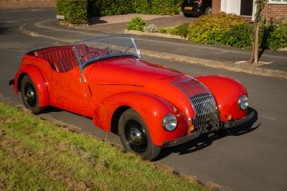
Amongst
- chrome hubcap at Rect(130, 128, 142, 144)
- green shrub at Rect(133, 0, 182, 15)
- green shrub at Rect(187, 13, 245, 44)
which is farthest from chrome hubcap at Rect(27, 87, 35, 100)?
green shrub at Rect(133, 0, 182, 15)

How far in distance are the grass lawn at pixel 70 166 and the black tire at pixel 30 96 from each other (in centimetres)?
110

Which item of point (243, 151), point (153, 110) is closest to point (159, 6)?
point (243, 151)

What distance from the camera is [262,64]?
11820mm

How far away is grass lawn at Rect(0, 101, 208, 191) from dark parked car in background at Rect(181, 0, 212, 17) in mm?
21082

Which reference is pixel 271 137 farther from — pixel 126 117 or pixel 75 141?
pixel 75 141

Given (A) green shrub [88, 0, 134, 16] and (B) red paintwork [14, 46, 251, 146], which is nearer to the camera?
(B) red paintwork [14, 46, 251, 146]

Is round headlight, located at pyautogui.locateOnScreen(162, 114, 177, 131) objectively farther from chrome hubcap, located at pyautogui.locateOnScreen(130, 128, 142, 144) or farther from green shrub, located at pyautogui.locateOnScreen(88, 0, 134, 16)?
green shrub, located at pyautogui.locateOnScreen(88, 0, 134, 16)

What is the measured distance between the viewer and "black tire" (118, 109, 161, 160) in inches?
210

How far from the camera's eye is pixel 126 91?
19.1ft

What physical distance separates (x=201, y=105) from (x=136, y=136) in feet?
3.20

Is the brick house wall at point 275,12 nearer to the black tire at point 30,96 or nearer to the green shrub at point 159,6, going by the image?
the green shrub at point 159,6

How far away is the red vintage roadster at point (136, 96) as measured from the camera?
207 inches

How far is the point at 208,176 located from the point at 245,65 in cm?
725

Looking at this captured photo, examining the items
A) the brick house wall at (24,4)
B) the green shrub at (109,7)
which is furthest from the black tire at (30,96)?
the brick house wall at (24,4)
